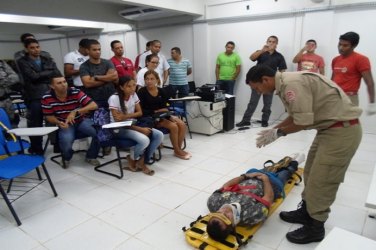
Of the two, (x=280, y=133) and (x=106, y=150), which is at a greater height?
(x=280, y=133)

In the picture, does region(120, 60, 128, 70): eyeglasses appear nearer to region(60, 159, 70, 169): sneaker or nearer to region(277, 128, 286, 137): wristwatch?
region(60, 159, 70, 169): sneaker

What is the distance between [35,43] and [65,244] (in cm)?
247

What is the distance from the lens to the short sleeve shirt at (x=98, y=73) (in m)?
3.37

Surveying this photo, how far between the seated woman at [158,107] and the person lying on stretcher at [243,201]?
1343 mm

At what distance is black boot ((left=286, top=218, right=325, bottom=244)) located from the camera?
1823 mm

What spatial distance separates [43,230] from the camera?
2.07 meters

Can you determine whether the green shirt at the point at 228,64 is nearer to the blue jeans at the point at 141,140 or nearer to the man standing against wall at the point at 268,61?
the man standing against wall at the point at 268,61

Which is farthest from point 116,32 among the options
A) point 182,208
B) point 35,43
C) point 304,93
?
point 304,93

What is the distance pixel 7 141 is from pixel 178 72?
3082mm

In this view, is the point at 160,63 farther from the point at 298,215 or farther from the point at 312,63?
the point at 298,215

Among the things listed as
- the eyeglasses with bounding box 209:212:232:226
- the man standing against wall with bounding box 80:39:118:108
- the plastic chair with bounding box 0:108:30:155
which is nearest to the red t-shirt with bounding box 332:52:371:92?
the eyeglasses with bounding box 209:212:232:226

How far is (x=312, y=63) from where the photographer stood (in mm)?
4387

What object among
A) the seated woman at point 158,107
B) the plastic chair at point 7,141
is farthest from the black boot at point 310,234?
the plastic chair at point 7,141

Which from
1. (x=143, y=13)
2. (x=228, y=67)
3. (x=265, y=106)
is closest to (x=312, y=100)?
(x=265, y=106)
